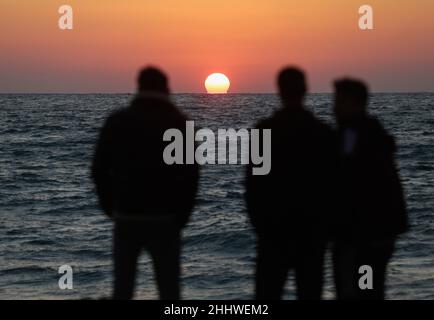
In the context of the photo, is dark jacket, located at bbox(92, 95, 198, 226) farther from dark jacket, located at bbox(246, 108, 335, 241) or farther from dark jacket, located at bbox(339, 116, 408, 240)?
dark jacket, located at bbox(339, 116, 408, 240)

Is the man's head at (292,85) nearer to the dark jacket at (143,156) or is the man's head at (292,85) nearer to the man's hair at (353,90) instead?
the man's hair at (353,90)

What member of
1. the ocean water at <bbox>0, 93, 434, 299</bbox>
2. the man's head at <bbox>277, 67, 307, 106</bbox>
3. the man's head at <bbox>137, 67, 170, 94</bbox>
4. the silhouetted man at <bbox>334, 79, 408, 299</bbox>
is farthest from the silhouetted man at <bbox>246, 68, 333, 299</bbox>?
the ocean water at <bbox>0, 93, 434, 299</bbox>

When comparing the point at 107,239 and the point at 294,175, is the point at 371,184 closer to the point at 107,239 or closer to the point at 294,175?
the point at 294,175

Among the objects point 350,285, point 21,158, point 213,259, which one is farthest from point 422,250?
point 21,158

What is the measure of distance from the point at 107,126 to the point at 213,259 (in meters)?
15.7

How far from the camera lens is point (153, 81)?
4.34m

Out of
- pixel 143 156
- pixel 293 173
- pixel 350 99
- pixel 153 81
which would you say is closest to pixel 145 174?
pixel 143 156

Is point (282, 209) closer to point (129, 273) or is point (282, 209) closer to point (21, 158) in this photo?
point (129, 273)

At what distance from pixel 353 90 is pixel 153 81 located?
3.76 feet

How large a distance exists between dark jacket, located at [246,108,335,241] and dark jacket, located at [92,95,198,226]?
48 cm

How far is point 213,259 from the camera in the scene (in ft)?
64.8

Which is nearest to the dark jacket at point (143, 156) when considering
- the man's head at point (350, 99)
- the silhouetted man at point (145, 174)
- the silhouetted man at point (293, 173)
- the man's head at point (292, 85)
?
the silhouetted man at point (145, 174)

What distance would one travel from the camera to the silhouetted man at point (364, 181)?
168 inches

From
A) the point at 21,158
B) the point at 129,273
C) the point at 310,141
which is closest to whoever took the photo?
the point at 310,141
